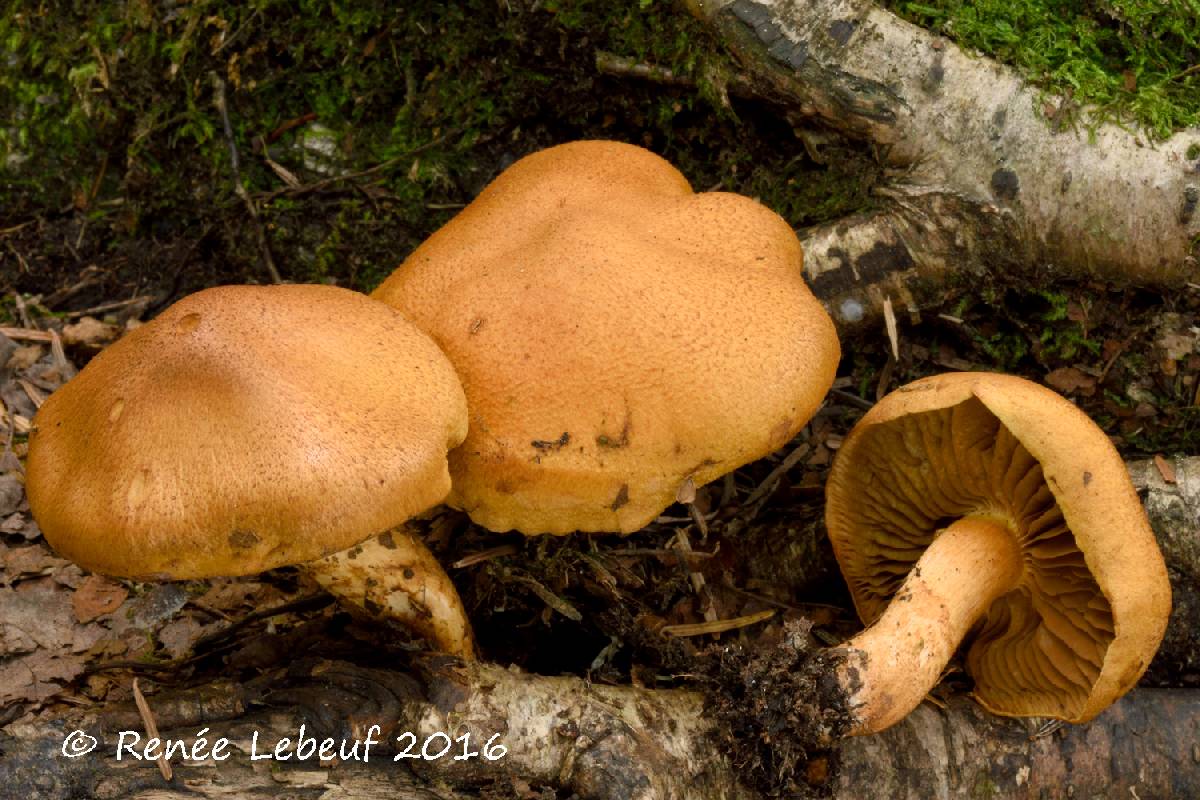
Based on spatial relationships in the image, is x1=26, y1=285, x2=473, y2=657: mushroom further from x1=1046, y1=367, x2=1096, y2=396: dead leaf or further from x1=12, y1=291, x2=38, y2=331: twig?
x1=1046, y1=367, x2=1096, y2=396: dead leaf

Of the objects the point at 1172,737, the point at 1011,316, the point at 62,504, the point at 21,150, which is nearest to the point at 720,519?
the point at 1011,316

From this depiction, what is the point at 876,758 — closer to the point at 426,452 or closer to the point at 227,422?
the point at 426,452

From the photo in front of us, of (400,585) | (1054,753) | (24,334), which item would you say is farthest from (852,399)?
(24,334)

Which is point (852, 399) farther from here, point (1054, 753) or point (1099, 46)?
point (1099, 46)

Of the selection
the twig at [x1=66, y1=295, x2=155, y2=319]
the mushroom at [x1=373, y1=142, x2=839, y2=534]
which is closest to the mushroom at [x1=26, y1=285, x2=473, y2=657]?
the mushroom at [x1=373, y1=142, x2=839, y2=534]

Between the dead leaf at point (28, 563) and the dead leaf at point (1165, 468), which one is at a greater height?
the dead leaf at point (1165, 468)

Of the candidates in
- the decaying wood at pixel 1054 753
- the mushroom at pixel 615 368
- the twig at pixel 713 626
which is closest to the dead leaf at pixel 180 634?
the mushroom at pixel 615 368

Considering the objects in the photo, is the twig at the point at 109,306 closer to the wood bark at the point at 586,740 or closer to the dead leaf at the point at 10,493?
the dead leaf at the point at 10,493
